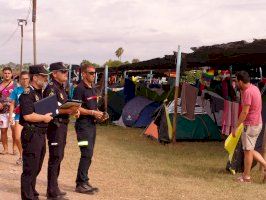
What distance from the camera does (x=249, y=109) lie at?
24.8 ft

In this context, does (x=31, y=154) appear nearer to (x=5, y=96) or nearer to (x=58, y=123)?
(x=58, y=123)

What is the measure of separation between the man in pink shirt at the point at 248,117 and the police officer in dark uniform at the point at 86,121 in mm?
2383

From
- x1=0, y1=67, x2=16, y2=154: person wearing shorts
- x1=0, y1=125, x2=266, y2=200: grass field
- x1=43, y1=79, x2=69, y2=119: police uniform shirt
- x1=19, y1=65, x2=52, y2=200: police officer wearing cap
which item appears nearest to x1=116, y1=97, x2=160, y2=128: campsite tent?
x1=0, y1=125, x2=266, y2=200: grass field

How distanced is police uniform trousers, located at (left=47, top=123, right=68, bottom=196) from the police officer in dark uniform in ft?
1.59

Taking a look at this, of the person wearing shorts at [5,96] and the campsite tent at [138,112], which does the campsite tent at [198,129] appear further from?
the person wearing shorts at [5,96]

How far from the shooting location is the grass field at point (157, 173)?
6.78 meters

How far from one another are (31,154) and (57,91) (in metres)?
0.89

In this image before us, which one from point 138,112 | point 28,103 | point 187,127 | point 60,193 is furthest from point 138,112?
point 28,103

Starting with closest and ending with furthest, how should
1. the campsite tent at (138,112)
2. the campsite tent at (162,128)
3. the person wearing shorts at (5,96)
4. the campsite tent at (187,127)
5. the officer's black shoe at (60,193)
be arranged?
the officer's black shoe at (60,193), the person wearing shorts at (5,96), the campsite tent at (162,128), the campsite tent at (187,127), the campsite tent at (138,112)

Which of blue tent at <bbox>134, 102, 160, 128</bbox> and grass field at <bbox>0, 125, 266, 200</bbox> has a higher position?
blue tent at <bbox>134, 102, 160, 128</bbox>

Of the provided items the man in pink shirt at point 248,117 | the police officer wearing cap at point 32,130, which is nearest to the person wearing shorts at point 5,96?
the police officer wearing cap at point 32,130

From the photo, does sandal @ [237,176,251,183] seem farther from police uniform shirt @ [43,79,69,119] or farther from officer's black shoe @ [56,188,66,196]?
police uniform shirt @ [43,79,69,119]

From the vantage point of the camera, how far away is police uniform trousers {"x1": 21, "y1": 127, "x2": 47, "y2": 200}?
211 inches

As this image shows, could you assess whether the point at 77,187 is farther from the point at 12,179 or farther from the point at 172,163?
the point at 172,163
